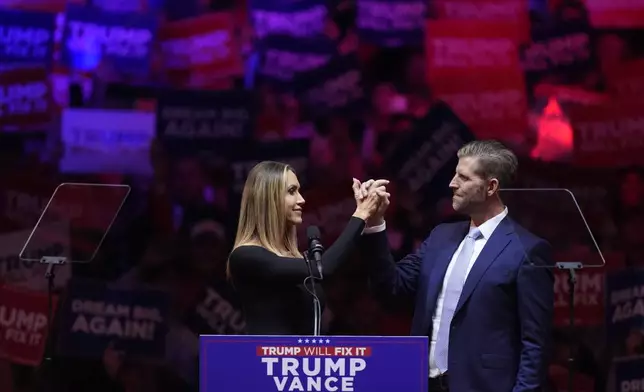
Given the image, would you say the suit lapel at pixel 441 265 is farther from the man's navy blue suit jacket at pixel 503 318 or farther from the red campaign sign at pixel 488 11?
the red campaign sign at pixel 488 11

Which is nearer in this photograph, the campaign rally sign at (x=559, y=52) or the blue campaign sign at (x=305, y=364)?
the blue campaign sign at (x=305, y=364)

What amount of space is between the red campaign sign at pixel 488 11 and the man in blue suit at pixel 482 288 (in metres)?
1.77

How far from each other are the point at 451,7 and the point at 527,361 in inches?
94.1

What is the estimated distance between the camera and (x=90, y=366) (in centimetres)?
478

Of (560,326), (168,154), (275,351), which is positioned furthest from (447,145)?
(275,351)

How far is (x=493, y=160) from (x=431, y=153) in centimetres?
161

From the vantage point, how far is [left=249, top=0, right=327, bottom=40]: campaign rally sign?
16.0 ft

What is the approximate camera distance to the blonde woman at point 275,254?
3104 mm

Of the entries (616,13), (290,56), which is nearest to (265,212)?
(290,56)

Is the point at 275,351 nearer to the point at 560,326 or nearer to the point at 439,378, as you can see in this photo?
the point at 439,378

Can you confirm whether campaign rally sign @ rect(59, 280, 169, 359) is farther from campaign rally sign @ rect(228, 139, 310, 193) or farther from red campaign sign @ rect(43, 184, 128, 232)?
red campaign sign @ rect(43, 184, 128, 232)

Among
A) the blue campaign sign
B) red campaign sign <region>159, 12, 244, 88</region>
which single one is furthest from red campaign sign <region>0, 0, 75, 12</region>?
the blue campaign sign

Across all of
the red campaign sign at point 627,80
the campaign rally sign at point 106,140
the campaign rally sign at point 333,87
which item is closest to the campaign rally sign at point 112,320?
the campaign rally sign at point 106,140

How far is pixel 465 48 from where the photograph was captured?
195 inches
